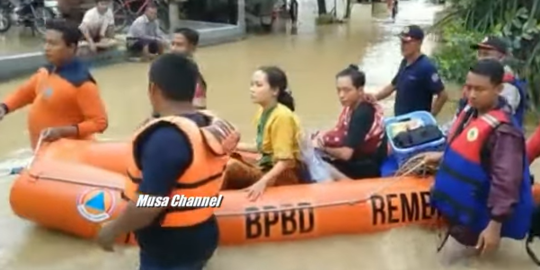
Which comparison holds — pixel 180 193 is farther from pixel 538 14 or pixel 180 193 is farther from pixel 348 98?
pixel 538 14

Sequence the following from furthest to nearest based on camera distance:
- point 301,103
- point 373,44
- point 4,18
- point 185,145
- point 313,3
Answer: point 313,3 < point 373,44 < point 4,18 < point 301,103 < point 185,145

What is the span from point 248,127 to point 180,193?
17.9ft

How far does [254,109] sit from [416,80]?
3.47 m

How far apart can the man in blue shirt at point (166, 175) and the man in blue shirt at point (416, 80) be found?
3.15 metres

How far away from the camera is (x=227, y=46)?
15258 millimetres

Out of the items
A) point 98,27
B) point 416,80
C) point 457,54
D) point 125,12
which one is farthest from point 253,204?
point 125,12

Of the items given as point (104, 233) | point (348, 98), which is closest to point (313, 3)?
point (348, 98)

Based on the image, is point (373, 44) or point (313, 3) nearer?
point (373, 44)

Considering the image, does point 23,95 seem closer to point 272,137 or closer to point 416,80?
point 272,137

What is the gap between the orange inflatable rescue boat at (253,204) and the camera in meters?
4.62

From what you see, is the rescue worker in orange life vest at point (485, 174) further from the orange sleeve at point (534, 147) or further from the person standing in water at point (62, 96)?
the person standing in water at point (62, 96)

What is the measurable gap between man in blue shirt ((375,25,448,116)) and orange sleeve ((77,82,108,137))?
2.12m

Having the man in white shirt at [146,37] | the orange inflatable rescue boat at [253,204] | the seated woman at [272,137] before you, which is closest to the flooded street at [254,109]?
the orange inflatable rescue boat at [253,204]

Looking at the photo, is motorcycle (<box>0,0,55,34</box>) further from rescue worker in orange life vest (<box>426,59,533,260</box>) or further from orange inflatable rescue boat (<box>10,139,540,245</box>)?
rescue worker in orange life vest (<box>426,59,533,260</box>)
